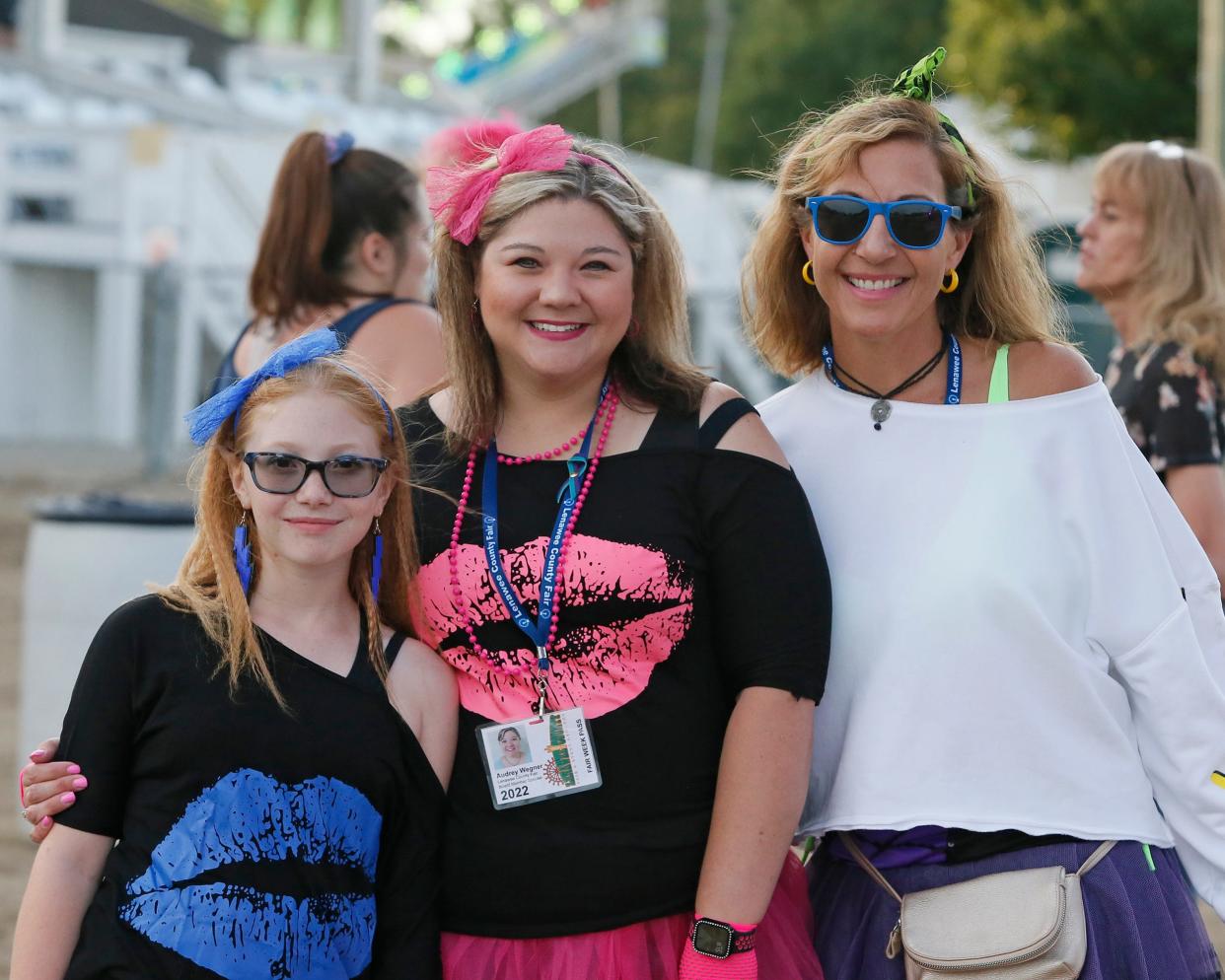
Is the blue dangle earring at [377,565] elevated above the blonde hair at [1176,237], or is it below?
below

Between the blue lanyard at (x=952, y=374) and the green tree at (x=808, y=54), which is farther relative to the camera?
the green tree at (x=808, y=54)

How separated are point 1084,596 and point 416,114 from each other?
1119 inches

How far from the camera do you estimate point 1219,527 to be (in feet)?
12.6

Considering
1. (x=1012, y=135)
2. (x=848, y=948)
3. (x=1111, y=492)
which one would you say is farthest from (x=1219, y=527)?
(x=1012, y=135)

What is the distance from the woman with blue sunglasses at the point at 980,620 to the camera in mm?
2533

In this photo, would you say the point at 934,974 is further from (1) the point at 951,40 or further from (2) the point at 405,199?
(1) the point at 951,40

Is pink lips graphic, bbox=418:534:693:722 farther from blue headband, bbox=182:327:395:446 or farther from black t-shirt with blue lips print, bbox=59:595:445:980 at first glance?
blue headband, bbox=182:327:395:446

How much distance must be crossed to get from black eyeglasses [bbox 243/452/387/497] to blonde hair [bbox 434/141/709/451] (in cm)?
18

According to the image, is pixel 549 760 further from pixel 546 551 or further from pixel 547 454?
pixel 547 454

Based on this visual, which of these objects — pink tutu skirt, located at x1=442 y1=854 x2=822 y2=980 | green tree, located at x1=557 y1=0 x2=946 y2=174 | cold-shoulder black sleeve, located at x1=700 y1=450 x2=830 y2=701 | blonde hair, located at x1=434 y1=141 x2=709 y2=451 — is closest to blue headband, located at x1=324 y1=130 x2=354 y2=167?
blonde hair, located at x1=434 y1=141 x2=709 y2=451

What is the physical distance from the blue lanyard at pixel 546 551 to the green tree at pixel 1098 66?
2069cm

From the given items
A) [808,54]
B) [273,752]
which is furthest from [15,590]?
[808,54]

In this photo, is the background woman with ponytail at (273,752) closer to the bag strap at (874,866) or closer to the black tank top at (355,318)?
the bag strap at (874,866)

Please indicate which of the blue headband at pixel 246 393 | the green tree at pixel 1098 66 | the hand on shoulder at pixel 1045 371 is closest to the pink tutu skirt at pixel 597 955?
the blue headband at pixel 246 393
